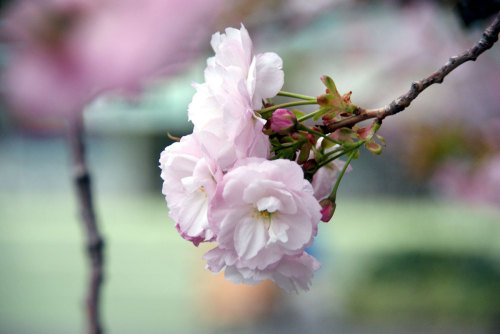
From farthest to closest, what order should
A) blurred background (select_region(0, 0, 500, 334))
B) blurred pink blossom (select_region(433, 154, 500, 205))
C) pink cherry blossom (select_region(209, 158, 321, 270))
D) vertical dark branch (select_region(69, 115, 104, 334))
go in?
blurred pink blossom (select_region(433, 154, 500, 205)) < blurred background (select_region(0, 0, 500, 334)) < vertical dark branch (select_region(69, 115, 104, 334)) < pink cherry blossom (select_region(209, 158, 321, 270))

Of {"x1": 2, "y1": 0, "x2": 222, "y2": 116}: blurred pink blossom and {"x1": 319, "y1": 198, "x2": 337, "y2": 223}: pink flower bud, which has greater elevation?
{"x1": 2, "y1": 0, "x2": 222, "y2": 116}: blurred pink blossom

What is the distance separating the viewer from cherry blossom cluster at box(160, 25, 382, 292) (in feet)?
1.11

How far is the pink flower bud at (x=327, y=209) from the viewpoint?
1.25 ft

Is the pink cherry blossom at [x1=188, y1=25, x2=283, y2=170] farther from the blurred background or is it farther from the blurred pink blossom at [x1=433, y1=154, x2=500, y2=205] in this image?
the blurred pink blossom at [x1=433, y1=154, x2=500, y2=205]

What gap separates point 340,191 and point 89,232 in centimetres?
543

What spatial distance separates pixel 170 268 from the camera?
200 inches

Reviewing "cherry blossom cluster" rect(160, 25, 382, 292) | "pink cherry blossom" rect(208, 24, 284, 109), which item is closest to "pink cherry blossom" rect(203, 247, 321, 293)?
"cherry blossom cluster" rect(160, 25, 382, 292)

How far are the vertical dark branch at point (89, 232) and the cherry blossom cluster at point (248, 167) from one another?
29 cm

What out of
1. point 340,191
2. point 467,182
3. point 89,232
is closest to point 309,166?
point 89,232

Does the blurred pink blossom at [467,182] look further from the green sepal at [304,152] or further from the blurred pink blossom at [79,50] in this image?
the green sepal at [304,152]

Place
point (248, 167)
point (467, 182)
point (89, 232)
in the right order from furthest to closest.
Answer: point (467, 182)
point (89, 232)
point (248, 167)

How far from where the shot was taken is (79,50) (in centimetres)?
68

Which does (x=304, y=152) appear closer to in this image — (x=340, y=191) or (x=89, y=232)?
(x=89, y=232)

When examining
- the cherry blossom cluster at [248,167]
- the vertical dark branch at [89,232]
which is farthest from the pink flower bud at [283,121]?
the vertical dark branch at [89,232]
